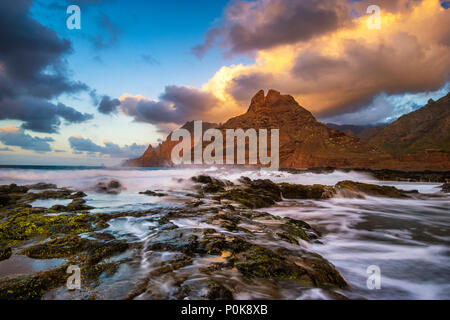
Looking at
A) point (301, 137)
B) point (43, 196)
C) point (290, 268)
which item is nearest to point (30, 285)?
point (290, 268)

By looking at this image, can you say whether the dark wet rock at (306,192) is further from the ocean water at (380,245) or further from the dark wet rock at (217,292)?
the dark wet rock at (217,292)

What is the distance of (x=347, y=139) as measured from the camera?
98.6m

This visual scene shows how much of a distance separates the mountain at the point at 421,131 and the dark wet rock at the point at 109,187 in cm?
13500

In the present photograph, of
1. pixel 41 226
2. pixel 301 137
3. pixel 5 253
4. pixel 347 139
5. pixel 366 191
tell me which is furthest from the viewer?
pixel 301 137

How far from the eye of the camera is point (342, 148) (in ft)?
302

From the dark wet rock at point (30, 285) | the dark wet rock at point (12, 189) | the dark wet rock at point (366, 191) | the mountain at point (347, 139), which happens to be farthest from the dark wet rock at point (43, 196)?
the mountain at point (347, 139)

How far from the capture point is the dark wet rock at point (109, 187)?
14.9 m

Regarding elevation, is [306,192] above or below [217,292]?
below

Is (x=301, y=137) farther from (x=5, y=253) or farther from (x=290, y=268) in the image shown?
(x=5, y=253)

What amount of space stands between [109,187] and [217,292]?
52.5ft

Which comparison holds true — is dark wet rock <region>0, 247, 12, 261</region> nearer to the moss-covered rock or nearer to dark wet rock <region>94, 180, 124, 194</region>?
the moss-covered rock
